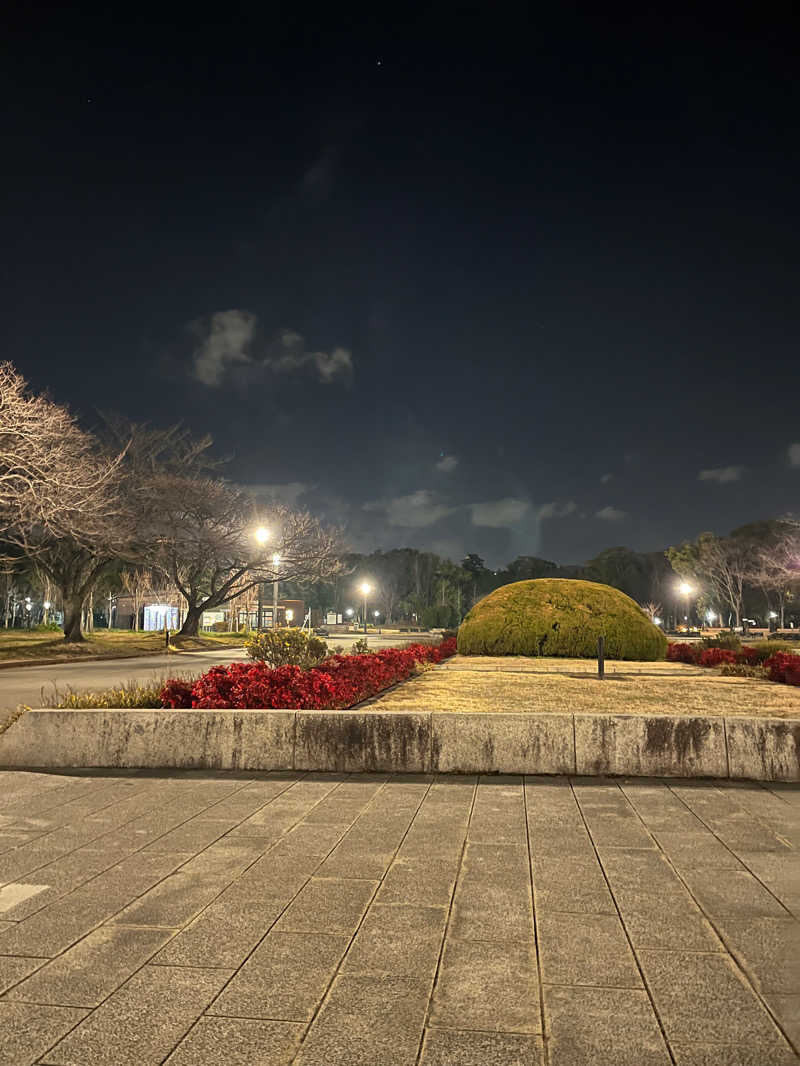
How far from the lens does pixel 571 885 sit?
4336 millimetres

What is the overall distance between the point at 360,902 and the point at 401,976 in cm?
90

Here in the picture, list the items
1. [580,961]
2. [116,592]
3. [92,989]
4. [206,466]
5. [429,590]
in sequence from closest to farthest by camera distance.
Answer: [92,989] → [580,961] → [206,466] → [116,592] → [429,590]

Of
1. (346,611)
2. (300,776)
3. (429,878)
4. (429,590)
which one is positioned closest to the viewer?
(429,878)

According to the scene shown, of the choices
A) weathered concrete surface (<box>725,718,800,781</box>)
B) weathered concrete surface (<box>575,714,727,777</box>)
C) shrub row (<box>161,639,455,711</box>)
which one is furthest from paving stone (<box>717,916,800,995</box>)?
shrub row (<box>161,639,455,711</box>)

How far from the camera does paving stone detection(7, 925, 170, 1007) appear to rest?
120 inches

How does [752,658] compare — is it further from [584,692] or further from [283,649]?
[283,649]

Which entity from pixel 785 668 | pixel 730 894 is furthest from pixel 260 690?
pixel 785 668

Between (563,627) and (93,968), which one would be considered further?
(563,627)

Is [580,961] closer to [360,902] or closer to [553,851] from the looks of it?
[360,902]

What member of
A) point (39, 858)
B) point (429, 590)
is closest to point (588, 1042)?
point (39, 858)

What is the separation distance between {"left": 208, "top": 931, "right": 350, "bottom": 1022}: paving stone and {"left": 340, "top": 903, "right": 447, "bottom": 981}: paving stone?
11 centimetres

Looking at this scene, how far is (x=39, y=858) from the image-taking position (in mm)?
4898

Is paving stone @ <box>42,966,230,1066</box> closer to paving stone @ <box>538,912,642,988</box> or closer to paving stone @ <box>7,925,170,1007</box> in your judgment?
paving stone @ <box>7,925,170,1007</box>

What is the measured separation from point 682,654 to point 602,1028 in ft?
70.4
